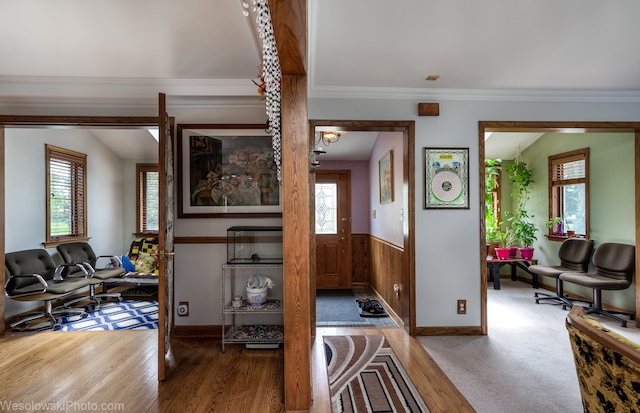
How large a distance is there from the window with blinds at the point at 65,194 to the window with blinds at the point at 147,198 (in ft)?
3.14

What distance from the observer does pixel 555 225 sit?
16.6 ft

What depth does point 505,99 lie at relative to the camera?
3.21 m

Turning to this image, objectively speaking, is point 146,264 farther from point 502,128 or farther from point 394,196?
point 502,128

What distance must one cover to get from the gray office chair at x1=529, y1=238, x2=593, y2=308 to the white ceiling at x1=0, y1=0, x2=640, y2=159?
1978mm

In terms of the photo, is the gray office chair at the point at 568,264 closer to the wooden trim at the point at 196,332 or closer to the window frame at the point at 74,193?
the wooden trim at the point at 196,332

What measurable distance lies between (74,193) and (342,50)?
4713 millimetres

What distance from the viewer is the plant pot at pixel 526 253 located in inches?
206

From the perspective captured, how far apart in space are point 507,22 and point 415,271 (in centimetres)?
210

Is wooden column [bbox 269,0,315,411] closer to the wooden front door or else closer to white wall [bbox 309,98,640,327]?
white wall [bbox 309,98,640,327]

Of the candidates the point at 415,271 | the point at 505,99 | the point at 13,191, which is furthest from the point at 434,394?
the point at 13,191

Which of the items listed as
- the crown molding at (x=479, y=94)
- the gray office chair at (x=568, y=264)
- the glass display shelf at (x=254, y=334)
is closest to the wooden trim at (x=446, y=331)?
the glass display shelf at (x=254, y=334)

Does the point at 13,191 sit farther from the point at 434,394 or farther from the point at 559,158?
the point at 559,158

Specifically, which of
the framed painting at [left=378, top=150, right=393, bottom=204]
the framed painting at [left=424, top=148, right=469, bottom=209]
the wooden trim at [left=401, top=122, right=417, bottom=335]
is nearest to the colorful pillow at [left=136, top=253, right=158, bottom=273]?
the framed painting at [left=378, top=150, right=393, bottom=204]

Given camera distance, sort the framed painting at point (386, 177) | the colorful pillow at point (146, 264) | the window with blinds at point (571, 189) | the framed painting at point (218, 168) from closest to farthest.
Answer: the framed painting at point (218, 168)
the framed painting at point (386, 177)
the window with blinds at point (571, 189)
the colorful pillow at point (146, 264)
